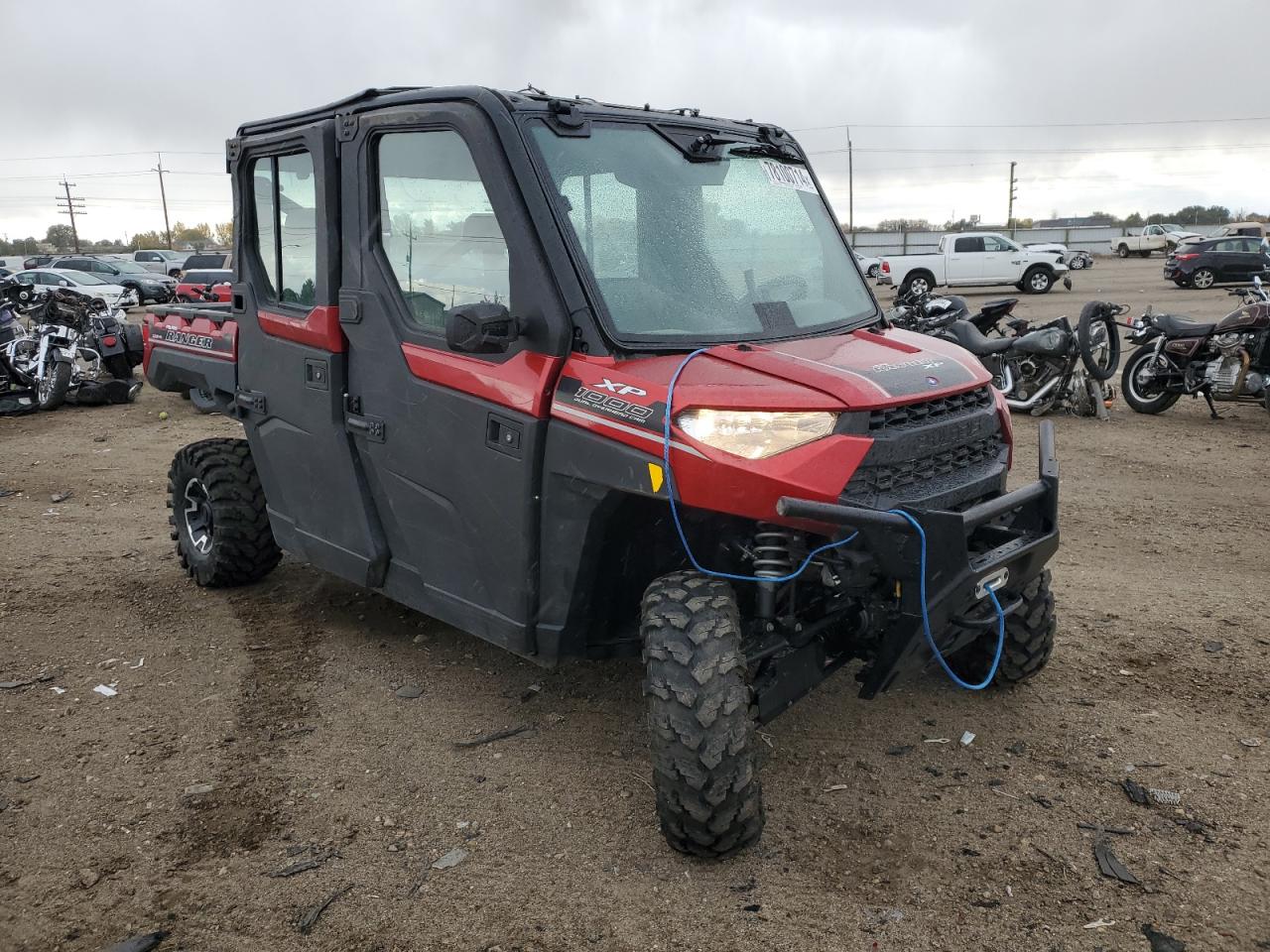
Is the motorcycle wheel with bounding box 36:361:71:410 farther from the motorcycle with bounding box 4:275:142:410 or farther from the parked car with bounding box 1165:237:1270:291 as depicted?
the parked car with bounding box 1165:237:1270:291

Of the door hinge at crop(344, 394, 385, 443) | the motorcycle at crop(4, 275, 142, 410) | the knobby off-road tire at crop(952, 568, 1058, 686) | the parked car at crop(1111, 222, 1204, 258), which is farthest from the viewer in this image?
the parked car at crop(1111, 222, 1204, 258)

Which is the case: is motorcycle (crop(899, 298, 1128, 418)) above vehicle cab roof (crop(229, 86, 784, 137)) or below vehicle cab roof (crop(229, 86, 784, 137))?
below

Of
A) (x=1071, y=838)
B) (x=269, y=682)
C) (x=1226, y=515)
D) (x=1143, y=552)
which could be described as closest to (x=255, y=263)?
(x=269, y=682)

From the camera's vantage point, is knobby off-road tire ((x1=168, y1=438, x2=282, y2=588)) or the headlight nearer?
the headlight

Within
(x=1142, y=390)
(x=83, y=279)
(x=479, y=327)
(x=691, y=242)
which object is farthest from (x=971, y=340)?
(x=83, y=279)

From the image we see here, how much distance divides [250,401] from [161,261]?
4281cm

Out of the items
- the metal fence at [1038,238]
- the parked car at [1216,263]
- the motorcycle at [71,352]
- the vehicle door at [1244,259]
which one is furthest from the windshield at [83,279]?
the metal fence at [1038,238]

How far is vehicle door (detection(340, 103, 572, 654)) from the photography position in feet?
11.9

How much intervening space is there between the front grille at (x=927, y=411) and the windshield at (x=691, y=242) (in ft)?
2.09

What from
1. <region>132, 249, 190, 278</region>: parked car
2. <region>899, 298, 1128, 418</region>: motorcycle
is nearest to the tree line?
<region>132, 249, 190, 278</region>: parked car

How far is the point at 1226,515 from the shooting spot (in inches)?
292

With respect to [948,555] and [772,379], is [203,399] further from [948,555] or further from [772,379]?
[948,555]

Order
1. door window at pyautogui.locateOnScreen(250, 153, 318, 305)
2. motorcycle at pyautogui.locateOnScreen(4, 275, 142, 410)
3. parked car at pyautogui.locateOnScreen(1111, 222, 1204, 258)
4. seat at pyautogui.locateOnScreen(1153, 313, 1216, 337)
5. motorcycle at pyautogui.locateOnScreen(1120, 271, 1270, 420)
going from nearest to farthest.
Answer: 1. door window at pyautogui.locateOnScreen(250, 153, 318, 305)
2. motorcycle at pyautogui.locateOnScreen(1120, 271, 1270, 420)
3. seat at pyautogui.locateOnScreen(1153, 313, 1216, 337)
4. motorcycle at pyautogui.locateOnScreen(4, 275, 142, 410)
5. parked car at pyautogui.locateOnScreen(1111, 222, 1204, 258)

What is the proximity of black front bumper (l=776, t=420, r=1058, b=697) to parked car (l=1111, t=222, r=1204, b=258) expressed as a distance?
50772 millimetres
